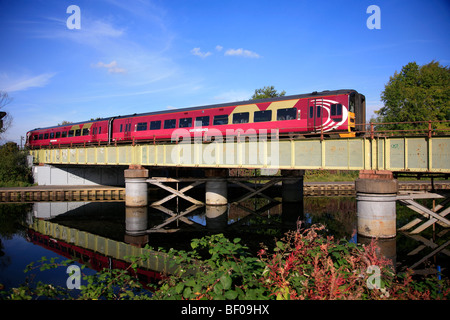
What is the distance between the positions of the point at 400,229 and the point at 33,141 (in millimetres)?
43670

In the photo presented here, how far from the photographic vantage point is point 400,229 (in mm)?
16953

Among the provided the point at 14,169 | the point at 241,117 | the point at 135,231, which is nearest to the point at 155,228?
the point at 135,231

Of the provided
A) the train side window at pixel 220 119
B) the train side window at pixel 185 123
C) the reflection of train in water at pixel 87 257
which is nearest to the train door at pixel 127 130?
the train side window at pixel 185 123

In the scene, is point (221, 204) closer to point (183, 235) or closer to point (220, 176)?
point (220, 176)

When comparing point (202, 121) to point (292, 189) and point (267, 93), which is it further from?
point (267, 93)

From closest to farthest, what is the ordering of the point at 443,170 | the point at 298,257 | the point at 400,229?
the point at 298,257
the point at 443,170
the point at 400,229

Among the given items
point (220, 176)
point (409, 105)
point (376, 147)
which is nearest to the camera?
point (376, 147)

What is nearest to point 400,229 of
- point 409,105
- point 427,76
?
point 409,105

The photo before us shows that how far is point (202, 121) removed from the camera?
2202cm

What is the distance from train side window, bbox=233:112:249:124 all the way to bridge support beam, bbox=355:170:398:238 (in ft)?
29.7

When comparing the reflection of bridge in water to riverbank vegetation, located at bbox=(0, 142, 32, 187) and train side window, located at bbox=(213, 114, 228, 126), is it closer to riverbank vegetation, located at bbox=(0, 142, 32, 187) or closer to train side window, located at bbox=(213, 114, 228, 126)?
train side window, located at bbox=(213, 114, 228, 126)

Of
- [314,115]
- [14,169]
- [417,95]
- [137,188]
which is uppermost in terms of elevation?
[417,95]

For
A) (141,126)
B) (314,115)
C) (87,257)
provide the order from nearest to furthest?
(87,257)
(314,115)
(141,126)

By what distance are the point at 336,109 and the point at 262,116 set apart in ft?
15.1
